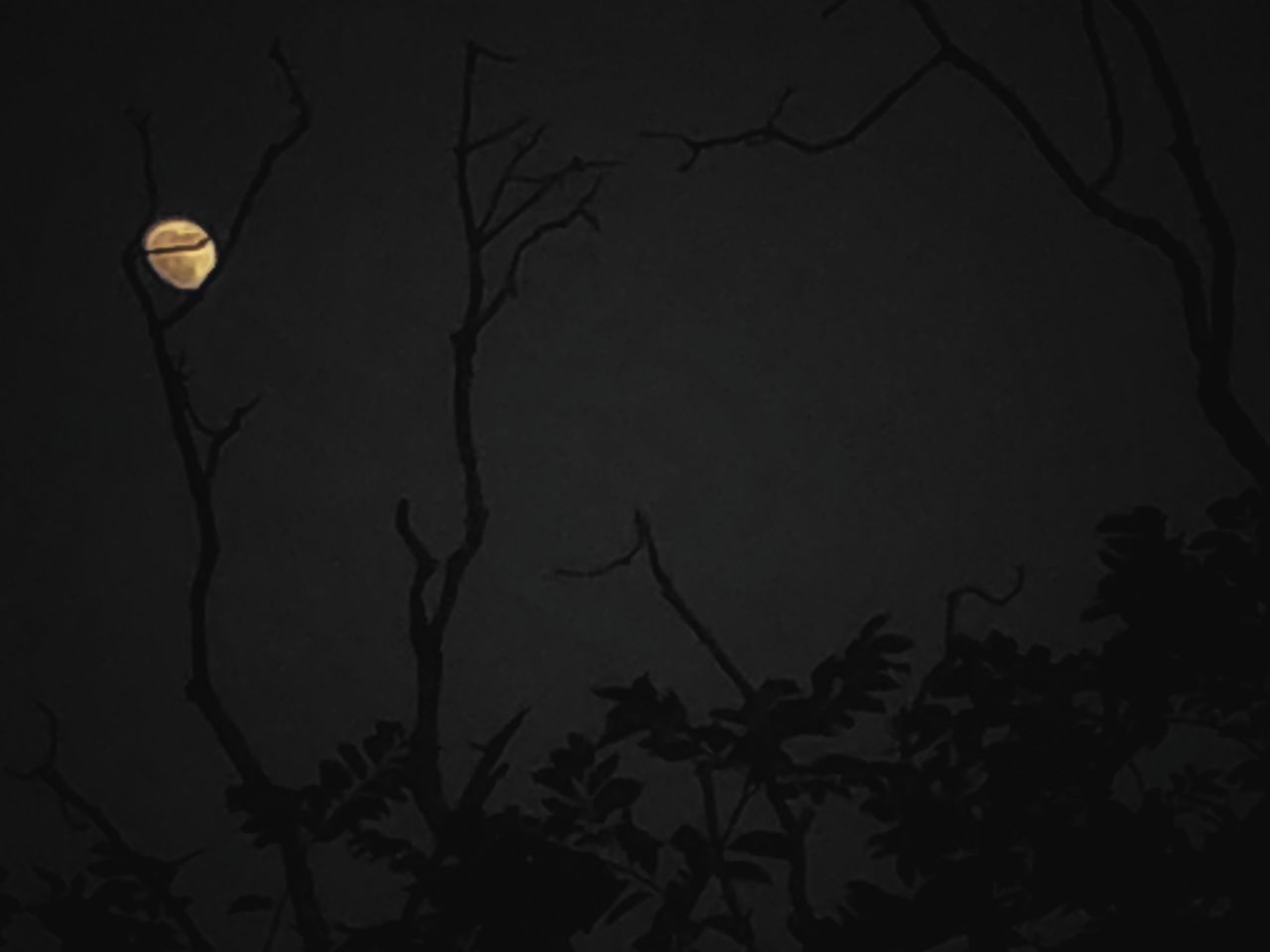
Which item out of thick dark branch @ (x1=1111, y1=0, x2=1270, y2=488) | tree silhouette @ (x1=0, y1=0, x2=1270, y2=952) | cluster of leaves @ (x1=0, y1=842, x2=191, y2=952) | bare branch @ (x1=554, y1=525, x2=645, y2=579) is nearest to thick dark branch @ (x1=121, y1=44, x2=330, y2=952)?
tree silhouette @ (x1=0, y1=0, x2=1270, y2=952)

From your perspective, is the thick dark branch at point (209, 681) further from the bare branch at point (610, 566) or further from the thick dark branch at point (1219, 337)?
the thick dark branch at point (1219, 337)

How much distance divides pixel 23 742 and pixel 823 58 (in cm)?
250

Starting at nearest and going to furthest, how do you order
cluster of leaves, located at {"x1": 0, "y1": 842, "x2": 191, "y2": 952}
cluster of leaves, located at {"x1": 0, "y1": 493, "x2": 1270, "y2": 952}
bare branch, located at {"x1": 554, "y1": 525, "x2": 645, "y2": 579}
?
cluster of leaves, located at {"x1": 0, "y1": 493, "x2": 1270, "y2": 952} < cluster of leaves, located at {"x1": 0, "y1": 842, "x2": 191, "y2": 952} < bare branch, located at {"x1": 554, "y1": 525, "x2": 645, "y2": 579}

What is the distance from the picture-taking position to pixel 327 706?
2.62 metres

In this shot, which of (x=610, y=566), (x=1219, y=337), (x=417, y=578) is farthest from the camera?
(x=417, y=578)

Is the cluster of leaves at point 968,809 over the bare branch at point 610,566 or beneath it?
beneath

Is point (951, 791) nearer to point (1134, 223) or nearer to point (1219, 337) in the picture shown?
point (1219, 337)

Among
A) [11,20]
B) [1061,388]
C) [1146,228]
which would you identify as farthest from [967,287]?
[11,20]

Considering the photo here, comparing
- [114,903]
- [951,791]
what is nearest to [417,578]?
[114,903]

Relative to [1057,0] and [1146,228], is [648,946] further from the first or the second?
[1057,0]

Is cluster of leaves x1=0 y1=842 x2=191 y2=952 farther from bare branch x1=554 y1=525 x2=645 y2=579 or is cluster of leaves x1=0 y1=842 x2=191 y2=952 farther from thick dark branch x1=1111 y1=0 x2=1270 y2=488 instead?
thick dark branch x1=1111 y1=0 x2=1270 y2=488

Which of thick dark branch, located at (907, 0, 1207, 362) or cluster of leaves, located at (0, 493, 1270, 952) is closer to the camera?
cluster of leaves, located at (0, 493, 1270, 952)

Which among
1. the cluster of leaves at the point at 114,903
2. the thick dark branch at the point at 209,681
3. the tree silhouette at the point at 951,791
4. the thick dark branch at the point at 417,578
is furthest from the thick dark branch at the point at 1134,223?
the cluster of leaves at the point at 114,903

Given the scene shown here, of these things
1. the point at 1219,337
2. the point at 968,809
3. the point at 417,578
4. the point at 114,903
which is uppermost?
the point at 417,578
